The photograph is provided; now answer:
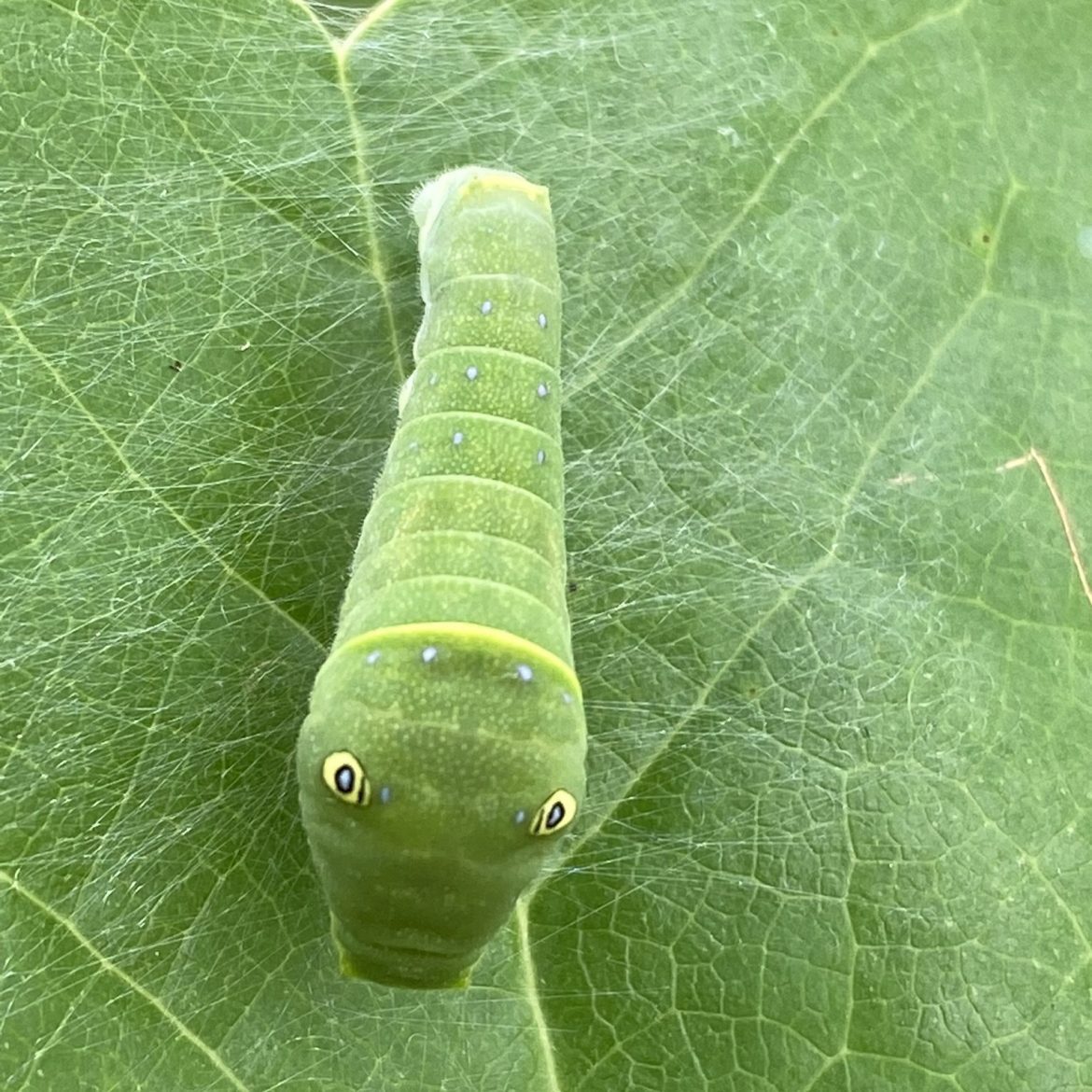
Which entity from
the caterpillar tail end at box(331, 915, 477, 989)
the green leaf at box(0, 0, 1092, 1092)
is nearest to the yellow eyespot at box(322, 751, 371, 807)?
the caterpillar tail end at box(331, 915, 477, 989)

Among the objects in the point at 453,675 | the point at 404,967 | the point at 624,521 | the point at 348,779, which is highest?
the point at 453,675

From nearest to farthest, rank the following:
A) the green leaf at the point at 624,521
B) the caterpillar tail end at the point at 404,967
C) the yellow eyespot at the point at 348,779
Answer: the yellow eyespot at the point at 348,779
the caterpillar tail end at the point at 404,967
the green leaf at the point at 624,521

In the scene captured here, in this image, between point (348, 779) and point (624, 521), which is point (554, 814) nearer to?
point (348, 779)

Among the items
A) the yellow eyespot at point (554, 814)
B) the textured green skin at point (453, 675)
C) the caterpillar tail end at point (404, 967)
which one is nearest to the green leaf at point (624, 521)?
the caterpillar tail end at point (404, 967)

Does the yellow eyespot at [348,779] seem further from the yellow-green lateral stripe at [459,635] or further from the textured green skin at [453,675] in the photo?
the yellow-green lateral stripe at [459,635]

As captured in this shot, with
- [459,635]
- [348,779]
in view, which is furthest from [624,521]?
[348,779]

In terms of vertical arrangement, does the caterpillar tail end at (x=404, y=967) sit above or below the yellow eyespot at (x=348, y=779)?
below
